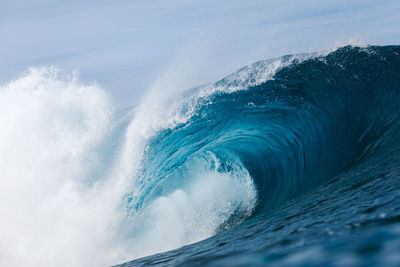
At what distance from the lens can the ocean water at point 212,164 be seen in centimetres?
698

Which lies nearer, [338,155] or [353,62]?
[338,155]

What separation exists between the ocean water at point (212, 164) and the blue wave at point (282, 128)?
0.10 ft

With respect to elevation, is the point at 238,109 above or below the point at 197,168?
above

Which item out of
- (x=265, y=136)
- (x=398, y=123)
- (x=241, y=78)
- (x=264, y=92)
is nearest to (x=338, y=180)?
(x=398, y=123)

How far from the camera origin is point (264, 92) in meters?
10.6

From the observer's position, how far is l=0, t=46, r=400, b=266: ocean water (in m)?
6.98

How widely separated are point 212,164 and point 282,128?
200 centimetres

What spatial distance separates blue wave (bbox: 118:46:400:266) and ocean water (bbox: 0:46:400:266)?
3cm

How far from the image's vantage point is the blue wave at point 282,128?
8398mm

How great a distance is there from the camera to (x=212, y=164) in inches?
391

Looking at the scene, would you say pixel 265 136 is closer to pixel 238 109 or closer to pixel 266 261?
pixel 238 109

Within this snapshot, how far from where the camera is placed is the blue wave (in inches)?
331

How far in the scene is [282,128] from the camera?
9898mm

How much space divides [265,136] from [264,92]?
1.27 metres
